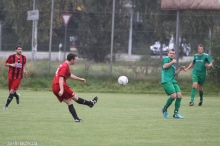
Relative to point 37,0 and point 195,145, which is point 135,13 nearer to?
point 37,0

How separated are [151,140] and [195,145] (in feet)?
2.73

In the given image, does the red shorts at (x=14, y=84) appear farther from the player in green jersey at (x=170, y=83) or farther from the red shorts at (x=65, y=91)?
the player in green jersey at (x=170, y=83)

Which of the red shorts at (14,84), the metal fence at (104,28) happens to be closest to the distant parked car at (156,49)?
the metal fence at (104,28)

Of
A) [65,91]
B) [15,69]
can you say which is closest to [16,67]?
[15,69]

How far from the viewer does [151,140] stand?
8773mm

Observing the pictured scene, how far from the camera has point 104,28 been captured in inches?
908

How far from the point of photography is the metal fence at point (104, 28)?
22656 millimetres

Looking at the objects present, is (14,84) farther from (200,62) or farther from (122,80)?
(122,80)

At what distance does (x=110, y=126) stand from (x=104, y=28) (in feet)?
42.1

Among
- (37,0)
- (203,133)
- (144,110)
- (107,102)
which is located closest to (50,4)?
(37,0)

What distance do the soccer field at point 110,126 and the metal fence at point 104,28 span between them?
6741 mm

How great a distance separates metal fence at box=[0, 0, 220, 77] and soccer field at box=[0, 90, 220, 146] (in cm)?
674

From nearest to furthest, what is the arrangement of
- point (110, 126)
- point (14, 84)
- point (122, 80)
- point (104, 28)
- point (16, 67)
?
point (110, 126) < point (14, 84) < point (16, 67) < point (122, 80) < point (104, 28)

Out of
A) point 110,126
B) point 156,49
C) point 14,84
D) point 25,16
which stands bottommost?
point 110,126
